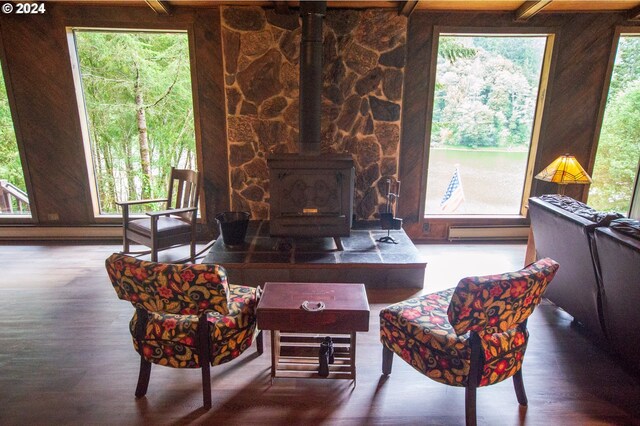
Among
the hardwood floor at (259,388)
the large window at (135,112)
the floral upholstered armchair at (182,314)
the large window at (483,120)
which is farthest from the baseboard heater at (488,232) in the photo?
the large window at (135,112)

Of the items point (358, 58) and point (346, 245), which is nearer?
point (346, 245)

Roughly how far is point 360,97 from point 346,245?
5.20ft

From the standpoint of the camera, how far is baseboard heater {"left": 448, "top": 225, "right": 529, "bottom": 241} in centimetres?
450

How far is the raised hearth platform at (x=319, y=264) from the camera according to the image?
128 inches

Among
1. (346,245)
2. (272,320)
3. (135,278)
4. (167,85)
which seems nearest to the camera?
(135,278)

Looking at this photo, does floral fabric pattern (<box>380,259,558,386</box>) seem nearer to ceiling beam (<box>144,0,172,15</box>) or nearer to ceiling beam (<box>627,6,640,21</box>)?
ceiling beam (<box>144,0,172,15</box>)

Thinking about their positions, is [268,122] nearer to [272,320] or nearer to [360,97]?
[360,97]

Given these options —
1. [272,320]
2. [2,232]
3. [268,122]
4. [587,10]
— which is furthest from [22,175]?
[587,10]

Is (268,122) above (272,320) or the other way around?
above

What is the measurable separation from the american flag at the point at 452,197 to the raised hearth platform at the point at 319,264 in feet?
4.37

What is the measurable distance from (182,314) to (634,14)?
16.6 ft

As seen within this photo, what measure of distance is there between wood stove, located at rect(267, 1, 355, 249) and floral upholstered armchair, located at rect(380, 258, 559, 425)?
1.58 m

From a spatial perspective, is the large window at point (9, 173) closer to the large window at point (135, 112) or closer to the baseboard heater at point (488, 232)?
the large window at point (135, 112)

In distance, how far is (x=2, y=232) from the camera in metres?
4.42
